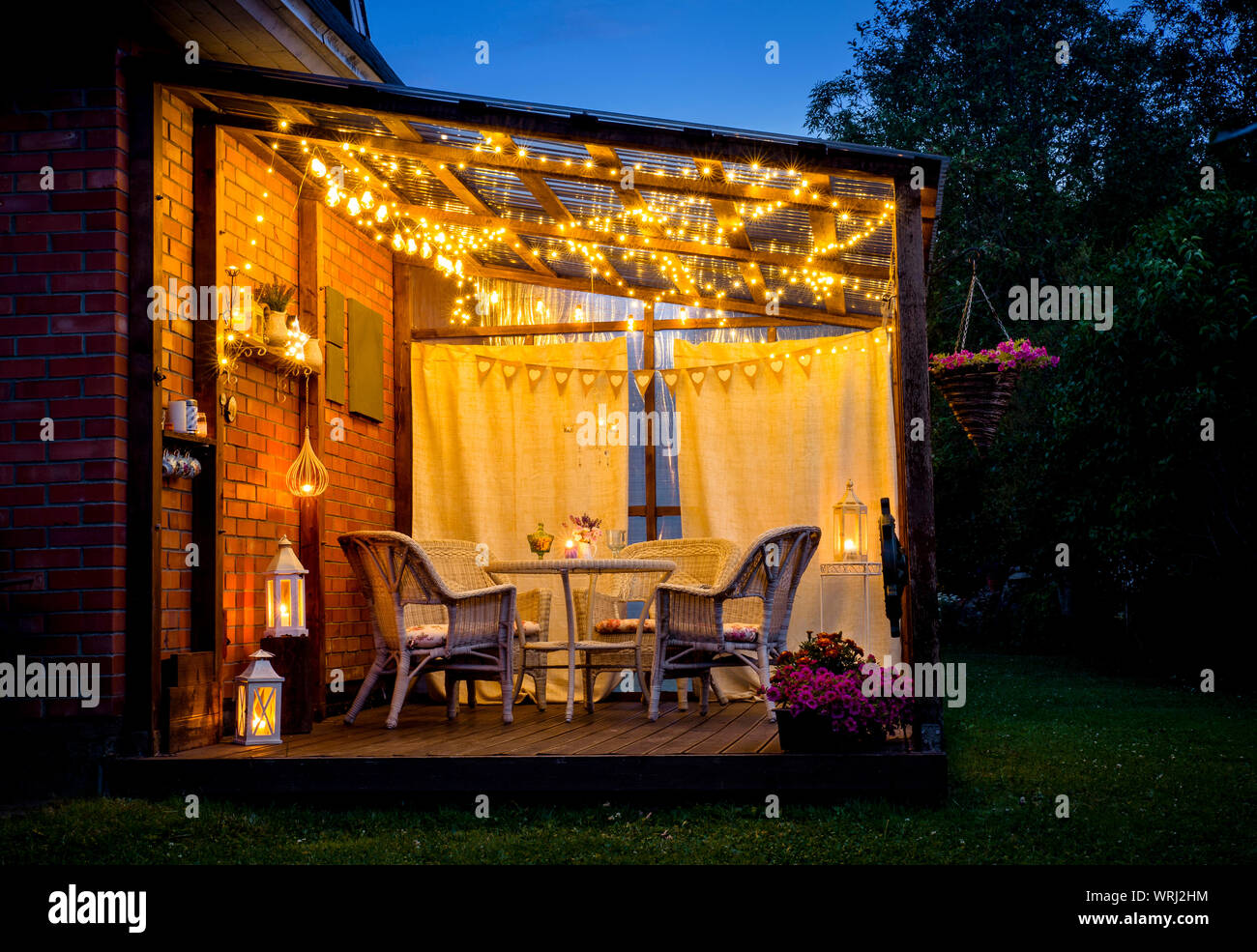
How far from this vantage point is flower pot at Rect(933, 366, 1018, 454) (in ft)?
18.9

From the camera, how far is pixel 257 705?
5203 millimetres

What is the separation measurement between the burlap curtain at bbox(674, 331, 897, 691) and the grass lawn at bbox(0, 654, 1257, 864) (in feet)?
7.13

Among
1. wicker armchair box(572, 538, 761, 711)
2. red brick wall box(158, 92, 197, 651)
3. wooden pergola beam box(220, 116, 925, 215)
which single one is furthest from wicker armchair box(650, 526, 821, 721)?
red brick wall box(158, 92, 197, 651)

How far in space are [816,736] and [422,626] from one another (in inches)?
93.5

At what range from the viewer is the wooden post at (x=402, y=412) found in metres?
7.92

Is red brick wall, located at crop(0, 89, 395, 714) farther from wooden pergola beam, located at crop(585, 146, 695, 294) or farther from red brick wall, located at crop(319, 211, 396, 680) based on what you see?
wooden pergola beam, located at crop(585, 146, 695, 294)

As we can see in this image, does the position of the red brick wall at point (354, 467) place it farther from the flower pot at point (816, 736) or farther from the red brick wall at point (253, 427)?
the flower pot at point (816, 736)

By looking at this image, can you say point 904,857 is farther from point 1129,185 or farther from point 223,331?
point 1129,185

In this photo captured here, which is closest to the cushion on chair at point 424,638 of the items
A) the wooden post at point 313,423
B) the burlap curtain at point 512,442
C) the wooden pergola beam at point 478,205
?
the wooden post at point 313,423

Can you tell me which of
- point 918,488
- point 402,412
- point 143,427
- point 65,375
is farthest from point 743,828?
point 402,412

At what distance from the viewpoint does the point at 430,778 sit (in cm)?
461

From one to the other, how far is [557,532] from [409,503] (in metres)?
1.03

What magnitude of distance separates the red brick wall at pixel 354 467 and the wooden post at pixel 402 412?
0.18 ft

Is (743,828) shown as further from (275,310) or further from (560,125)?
(275,310)
